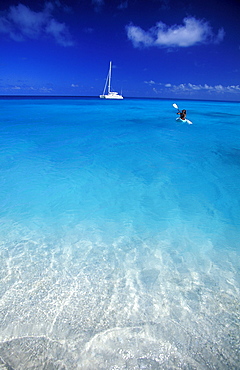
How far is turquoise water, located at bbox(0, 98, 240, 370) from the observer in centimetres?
267

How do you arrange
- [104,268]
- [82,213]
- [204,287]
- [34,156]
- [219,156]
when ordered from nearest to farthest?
[204,287] < [104,268] < [82,213] < [34,156] < [219,156]

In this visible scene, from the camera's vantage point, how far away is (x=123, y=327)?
2928mm

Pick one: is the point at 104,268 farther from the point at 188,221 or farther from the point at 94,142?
the point at 94,142

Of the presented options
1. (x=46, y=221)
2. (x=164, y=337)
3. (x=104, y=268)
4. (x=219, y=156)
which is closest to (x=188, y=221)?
(x=104, y=268)

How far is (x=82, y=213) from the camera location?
19.7ft

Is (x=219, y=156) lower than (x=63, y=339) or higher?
lower

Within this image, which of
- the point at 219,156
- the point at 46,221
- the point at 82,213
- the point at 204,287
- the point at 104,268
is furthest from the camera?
the point at 219,156

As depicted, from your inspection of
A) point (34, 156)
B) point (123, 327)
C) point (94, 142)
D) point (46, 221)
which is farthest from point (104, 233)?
point (94, 142)

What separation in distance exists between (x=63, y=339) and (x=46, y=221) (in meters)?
3.22

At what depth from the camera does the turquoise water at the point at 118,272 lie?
2.67 meters

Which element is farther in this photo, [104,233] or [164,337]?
[104,233]

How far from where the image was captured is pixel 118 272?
388 cm

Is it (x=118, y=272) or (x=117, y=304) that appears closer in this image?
(x=117, y=304)

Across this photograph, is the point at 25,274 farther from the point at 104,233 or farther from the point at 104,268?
the point at 104,233
